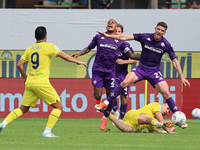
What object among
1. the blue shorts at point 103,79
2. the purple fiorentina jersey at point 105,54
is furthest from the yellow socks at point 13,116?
the purple fiorentina jersey at point 105,54

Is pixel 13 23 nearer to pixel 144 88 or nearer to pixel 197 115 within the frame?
pixel 144 88

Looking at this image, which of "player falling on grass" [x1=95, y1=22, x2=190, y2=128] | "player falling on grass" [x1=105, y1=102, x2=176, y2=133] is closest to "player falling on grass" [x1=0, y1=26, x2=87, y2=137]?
"player falling on grass" [x1=105, y1=102, x2=176, y2=133]

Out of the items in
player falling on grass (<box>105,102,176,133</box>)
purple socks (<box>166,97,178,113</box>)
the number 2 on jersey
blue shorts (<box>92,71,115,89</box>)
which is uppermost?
the number 2 on jersey

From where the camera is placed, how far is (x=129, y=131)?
10.7 m

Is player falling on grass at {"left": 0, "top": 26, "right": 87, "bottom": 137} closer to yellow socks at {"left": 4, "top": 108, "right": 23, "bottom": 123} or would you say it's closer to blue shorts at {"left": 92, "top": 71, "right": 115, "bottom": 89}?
yellow socks at {"left": 4, "top": 108, "right": 23, "bottom": 123}

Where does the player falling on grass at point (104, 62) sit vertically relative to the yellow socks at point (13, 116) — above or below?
above

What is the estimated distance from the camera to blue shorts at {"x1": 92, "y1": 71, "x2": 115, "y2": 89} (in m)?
12.6

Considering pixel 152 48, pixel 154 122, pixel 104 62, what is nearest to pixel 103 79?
pixel 104 62

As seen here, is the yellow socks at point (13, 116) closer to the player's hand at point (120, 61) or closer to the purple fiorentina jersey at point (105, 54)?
the purple fiorentina jersey at point (105, 54)

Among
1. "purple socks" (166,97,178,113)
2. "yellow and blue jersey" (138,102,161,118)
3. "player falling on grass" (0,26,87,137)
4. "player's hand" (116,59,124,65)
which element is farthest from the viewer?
"player's hand" (116,59,124,65)

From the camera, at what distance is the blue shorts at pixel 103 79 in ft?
41.4

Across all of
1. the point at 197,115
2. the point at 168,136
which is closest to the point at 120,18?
the point at 197,115

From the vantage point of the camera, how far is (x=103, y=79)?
12.8 m

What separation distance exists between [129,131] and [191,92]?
7.22m
